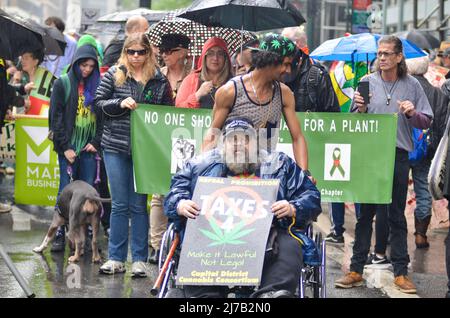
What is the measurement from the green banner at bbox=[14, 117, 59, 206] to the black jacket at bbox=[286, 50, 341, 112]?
3.52m

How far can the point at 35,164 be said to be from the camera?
474 inches

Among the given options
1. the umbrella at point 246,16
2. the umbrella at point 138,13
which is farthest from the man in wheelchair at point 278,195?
the umbrella at point 138,13

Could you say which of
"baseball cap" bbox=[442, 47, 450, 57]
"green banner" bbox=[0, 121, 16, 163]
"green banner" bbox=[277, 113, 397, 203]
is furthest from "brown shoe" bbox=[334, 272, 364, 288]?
"green banner" bbox=[0, 121, 16, 163]

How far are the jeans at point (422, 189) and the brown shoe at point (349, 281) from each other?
2.46m

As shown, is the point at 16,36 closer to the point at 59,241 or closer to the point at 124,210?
the point at 124,210

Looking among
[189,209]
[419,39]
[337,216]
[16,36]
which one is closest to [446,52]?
[337,216]

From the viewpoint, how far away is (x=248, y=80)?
7.59 metres

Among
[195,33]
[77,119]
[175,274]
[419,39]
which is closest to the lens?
[175,274]

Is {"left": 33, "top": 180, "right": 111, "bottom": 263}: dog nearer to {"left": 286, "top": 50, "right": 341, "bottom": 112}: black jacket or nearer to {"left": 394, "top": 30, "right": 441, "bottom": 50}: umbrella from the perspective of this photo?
{"left": 286, "top": 50, "right": 341, "bottom": 112}: black jacket

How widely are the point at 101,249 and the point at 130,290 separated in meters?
2.06

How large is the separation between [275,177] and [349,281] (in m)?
2.56

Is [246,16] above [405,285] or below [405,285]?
above

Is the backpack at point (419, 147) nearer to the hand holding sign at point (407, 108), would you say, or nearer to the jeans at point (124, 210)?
the hand holding sign at point (407, 108)
